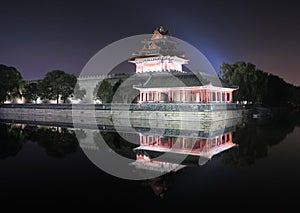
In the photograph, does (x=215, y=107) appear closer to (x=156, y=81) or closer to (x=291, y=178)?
(x=156, y=81)

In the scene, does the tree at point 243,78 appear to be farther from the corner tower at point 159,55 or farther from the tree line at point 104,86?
the corner tower at point 159,55

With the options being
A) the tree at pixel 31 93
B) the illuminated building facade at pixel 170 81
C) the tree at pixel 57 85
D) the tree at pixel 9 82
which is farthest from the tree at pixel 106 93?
the tree at pixel 9 82

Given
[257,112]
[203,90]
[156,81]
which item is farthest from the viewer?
[257,112]

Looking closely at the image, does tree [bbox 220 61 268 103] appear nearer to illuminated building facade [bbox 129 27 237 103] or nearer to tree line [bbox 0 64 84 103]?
illuminated building facade [bbox 129 27 237 103]

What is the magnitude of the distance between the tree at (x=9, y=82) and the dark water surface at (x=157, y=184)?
36.7 m

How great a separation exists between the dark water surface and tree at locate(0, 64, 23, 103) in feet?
120

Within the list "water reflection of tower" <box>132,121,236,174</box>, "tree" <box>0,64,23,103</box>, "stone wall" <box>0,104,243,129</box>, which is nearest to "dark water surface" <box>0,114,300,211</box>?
"water reflection of tower" <box>132,121,236,174</box>

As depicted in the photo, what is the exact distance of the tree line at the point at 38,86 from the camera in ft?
138

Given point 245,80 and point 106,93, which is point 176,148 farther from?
point 245,80

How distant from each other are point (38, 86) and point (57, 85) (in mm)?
4385

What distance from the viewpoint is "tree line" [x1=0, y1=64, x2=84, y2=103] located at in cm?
4209

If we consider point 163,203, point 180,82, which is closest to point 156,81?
point 180,82

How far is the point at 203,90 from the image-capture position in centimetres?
2886

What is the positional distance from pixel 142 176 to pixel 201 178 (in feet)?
6.74
